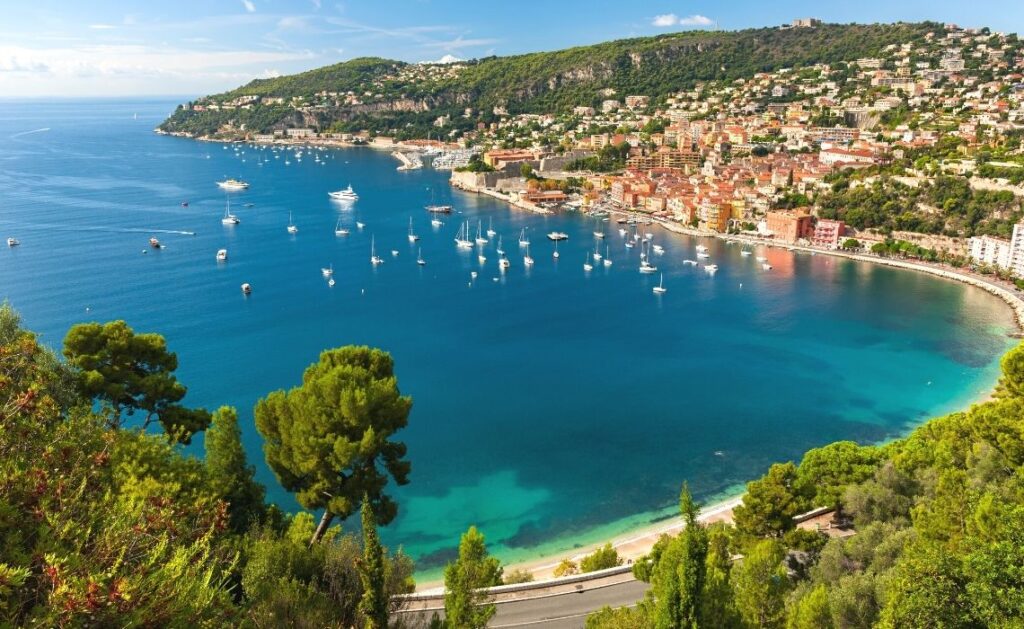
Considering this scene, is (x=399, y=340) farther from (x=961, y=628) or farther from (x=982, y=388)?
(x=961, y=628)

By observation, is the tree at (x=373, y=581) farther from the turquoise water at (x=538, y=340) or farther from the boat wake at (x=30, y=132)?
the boat wake at (x=30, y=132)

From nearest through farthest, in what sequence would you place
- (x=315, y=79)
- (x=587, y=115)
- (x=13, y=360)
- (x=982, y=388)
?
1. (x=13, y=360)
2. (x=982, y=388)
3. (x=587, y=115)
4. (x=315, y=79)

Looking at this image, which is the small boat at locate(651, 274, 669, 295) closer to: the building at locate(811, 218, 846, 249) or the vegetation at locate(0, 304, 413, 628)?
the building at locate(811, 218, 846, 249)

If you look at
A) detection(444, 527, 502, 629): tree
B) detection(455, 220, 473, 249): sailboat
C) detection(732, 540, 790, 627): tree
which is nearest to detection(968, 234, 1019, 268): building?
detection(455, 220, 473, 249): sailboat

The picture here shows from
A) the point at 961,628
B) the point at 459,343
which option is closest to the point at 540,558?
the point at 961,628

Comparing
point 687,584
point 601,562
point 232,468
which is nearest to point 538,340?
point 601,562

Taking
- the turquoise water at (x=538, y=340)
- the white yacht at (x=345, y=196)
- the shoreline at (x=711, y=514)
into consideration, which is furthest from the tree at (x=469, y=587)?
the white yacht at (x=345, y=196)
